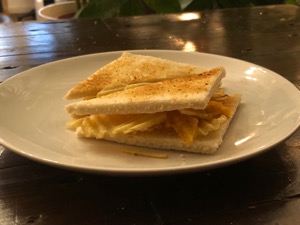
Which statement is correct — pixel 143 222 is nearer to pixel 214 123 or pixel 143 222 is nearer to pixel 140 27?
pixel 214 123

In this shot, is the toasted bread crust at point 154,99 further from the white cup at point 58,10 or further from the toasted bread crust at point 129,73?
the white cup at point 58,10

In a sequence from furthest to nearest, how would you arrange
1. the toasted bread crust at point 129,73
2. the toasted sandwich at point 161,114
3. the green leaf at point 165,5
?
the green leaf at point 165,5, the toasted bread crust at point 129,73, the toasted sandwich at point 161,114

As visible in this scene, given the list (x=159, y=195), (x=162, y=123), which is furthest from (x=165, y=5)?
(x=159, y=195)

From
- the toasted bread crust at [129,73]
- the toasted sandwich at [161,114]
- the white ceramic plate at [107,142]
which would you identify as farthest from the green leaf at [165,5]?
the toasted sandwich at [161,114]

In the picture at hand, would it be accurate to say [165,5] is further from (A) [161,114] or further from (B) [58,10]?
(A) [161,114]

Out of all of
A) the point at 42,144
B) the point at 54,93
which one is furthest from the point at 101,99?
the point at 54,93

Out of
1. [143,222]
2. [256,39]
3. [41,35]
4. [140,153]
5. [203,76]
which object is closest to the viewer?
[143,222]

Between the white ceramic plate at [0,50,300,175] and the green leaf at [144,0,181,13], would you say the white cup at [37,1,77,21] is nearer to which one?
the green leaf at [144,0,181,13]
